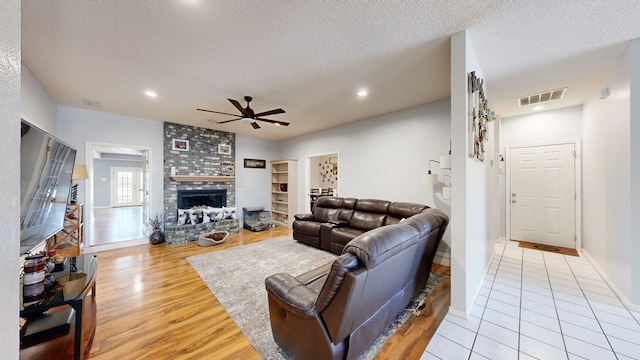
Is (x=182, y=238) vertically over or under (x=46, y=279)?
under

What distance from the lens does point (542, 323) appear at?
7.06ft

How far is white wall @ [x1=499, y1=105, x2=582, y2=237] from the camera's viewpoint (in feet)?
13.5

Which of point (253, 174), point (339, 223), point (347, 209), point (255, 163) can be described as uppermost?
point (255, 163)

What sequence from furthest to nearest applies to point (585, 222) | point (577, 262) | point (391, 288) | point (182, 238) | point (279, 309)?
point (182, 238) < point (585, 222) < point (577, 262) < point (391, 288) < point (279, 309)

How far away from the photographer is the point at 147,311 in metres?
2.40

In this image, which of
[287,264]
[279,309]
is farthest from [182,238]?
[279,309]

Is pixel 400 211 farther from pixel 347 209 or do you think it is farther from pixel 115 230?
pixel 115 230

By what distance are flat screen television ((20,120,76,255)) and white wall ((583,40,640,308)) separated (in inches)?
201

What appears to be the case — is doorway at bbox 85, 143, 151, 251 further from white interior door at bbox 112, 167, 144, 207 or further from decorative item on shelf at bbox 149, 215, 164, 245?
decorative item on shelf at bbox 149, 215, 164, 245

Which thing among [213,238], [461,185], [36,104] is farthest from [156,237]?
[461,185]

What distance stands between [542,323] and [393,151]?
3.12 meters

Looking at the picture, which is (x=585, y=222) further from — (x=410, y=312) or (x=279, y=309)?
(x=279, y=309)

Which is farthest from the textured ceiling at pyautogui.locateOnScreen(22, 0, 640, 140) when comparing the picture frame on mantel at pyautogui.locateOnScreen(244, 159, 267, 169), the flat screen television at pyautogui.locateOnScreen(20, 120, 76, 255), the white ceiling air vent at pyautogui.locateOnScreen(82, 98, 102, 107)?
the picture frame on mantel at pyautogui.locateOnScreen(244, 159, 267, 169)

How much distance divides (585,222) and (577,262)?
88 cm
